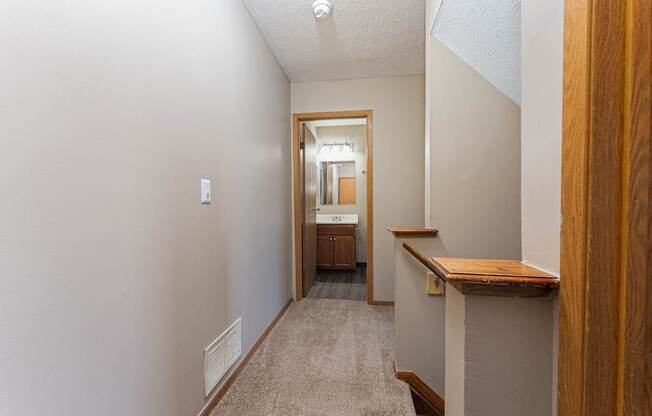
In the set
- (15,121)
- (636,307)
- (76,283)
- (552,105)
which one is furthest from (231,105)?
(636,307)

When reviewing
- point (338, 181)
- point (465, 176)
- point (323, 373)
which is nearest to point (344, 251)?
point (338, 181)

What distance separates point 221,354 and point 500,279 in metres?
1.47

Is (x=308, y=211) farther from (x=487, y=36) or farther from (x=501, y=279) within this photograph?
(x=501, y=279)

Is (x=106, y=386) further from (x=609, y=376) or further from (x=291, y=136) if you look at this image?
(x=291, y=136)

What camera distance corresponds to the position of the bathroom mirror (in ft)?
15.0

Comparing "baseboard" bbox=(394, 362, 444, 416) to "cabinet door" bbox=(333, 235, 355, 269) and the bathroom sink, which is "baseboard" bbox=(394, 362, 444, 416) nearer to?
"cabinet door" bbox=(333, 235, 355, 269)

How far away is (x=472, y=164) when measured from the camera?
5.15ft

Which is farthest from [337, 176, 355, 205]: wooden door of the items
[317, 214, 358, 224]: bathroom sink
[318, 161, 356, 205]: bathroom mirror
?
[317, 214, 358, 224]: bathroom sink

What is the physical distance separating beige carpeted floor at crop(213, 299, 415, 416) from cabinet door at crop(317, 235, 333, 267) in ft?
5.08

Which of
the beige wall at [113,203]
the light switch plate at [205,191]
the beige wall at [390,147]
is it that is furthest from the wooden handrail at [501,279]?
the beige wall at [390,147]

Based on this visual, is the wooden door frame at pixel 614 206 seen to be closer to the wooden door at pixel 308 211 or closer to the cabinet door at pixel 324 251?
→ the wooden door at pixel 308 211

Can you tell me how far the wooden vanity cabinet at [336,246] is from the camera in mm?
4027

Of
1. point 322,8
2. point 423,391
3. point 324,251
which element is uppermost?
point 322,8

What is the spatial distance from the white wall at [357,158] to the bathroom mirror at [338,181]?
0.18ft
